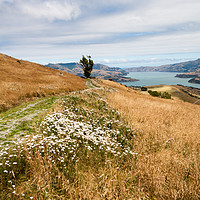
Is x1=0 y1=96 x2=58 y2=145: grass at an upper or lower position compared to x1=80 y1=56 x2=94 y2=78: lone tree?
lower

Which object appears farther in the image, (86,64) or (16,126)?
(86,64)

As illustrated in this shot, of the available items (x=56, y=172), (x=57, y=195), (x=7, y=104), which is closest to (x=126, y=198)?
(x=57, y=195)

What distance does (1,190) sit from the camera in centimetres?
352

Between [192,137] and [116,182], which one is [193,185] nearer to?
[116,182]

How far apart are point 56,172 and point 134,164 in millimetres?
2577

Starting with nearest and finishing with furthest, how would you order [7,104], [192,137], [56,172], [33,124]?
[56,172]
[192,137]
[33,124]
[7,104]

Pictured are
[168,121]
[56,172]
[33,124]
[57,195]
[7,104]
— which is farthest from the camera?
[7,104]

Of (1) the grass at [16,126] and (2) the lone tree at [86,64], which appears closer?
(1) the grass at [16,126]

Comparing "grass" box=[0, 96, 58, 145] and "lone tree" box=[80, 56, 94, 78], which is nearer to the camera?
"grass" box=[0, 96, 58, 145]

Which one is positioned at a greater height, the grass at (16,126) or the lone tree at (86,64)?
the lone tree at (86,64)

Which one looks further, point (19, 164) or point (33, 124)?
point (33, 124)

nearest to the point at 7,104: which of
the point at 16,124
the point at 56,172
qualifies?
the point at 16,124

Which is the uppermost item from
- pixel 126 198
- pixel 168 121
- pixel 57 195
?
pixel 57 195

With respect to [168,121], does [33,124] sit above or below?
above
